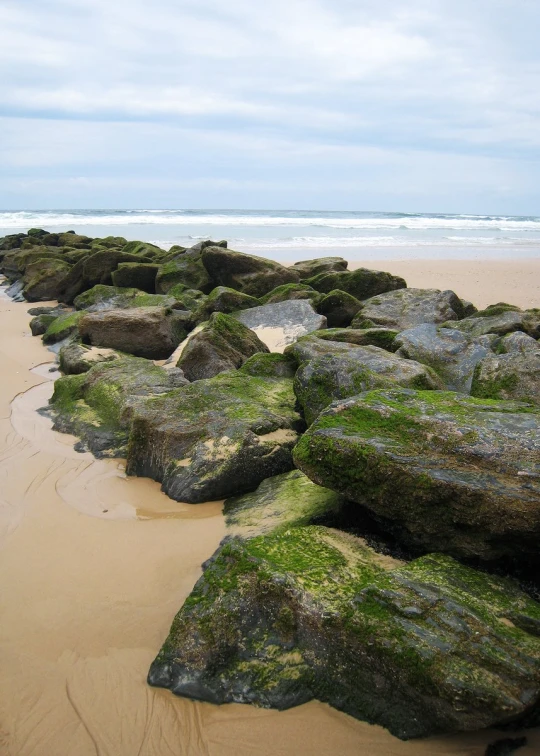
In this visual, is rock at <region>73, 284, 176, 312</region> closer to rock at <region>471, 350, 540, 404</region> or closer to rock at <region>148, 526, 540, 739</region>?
rock at <region>471, 350, 540, 404</region>

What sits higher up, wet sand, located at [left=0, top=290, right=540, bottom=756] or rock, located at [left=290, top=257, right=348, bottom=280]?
rock, located at [left=290, top=257, right=348, bottom=280]

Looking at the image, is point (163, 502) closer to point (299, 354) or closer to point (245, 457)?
point (245, 457)

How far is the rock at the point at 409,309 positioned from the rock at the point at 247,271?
2.10 metres

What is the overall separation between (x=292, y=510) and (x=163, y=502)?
1.15 meters

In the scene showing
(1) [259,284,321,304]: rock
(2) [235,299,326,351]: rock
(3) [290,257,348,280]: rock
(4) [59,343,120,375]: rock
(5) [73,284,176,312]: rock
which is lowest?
(4) [59,343,120,375]: rock

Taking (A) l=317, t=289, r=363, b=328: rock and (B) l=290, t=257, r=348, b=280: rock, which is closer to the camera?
(A) l=317, t=289, r=363, b=328: rock

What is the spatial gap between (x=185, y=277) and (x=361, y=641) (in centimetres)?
1028

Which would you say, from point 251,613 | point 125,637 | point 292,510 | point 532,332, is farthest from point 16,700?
point 532,332

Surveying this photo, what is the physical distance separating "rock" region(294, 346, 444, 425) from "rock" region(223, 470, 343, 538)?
2.55ft

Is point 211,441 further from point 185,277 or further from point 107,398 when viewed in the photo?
point 185,277

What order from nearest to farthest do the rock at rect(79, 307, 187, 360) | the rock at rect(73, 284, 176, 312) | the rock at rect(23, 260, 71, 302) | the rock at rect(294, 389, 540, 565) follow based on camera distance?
1. the rock at rect(294, 389, 540, 565)
2. the rock at rect(79, 307, 187, 360)
3. the rock at rect(73, 284, 176, 312)
4. the rock at rect(23, 260, 71, 302)

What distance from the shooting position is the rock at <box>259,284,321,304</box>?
378 inches

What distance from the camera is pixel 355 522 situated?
3646 mm

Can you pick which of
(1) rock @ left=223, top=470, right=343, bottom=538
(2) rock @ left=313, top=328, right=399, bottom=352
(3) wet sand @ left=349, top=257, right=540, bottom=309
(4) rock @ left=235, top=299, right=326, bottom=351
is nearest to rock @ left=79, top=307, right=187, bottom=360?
(4) rock @ left=235, top=299, right=326, bottom=351
